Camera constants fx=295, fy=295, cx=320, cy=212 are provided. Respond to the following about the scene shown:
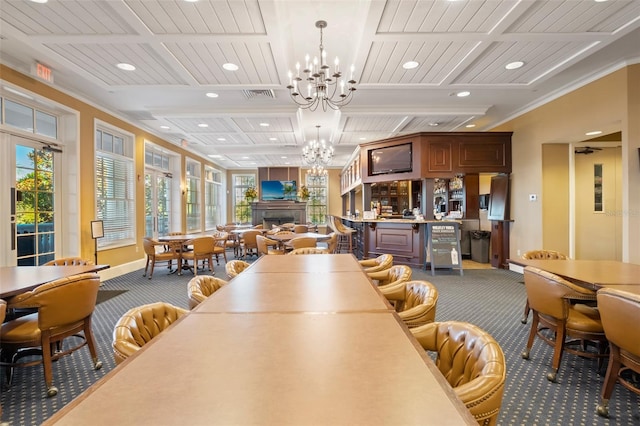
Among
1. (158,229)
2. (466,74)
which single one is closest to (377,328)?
(466,74)

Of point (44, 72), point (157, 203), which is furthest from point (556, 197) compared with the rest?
point (157, 203)

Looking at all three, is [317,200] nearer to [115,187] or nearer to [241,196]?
[241,196]

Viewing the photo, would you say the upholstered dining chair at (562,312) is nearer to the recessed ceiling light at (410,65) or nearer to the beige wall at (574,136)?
the beige wall at (574,136)

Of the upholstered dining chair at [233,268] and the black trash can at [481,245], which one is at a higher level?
the upholstered dining chair at [233,268]

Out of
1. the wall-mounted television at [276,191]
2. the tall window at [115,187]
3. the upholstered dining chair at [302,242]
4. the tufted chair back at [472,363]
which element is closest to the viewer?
the tufted chair back at [472,363]

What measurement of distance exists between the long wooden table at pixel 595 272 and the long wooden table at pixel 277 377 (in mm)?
1912

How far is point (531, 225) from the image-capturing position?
5906 millimetres

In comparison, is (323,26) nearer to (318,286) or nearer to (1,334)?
(318,286)

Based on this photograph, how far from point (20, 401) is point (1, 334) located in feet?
1.64

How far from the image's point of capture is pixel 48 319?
2135 millimetres

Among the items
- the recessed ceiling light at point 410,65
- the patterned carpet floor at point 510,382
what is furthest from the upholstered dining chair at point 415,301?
the recessed ceiling light at point 410,65

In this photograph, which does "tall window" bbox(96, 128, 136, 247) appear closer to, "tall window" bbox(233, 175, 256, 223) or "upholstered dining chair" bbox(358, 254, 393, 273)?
"upholstered dining chair" bbox(358, 254, 393, 273)

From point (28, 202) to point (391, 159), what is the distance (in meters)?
6.83

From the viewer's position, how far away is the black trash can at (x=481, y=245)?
7.38 m
